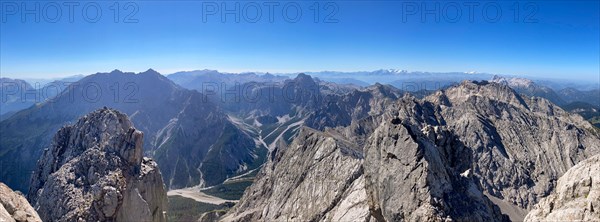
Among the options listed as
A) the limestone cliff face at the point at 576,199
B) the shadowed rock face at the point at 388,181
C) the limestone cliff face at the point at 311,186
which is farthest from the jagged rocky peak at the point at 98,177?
the limestone cliff face at the point at 576,199

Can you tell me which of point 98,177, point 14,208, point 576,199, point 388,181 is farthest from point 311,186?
point 14,208

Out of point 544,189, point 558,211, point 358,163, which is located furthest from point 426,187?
point 544,189

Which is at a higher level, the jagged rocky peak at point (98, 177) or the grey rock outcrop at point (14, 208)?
the grey rock outcrop at point (14, 208)

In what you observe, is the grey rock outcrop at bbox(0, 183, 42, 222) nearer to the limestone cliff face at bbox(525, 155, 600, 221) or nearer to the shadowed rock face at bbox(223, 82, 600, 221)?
the limestone cliff face at bbox(525, 155, 600, 221)

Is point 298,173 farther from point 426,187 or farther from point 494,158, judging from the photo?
point 494,158

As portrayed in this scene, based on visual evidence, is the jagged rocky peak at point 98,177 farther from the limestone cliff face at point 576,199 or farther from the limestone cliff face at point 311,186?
the limestone cliff face at point 576,199

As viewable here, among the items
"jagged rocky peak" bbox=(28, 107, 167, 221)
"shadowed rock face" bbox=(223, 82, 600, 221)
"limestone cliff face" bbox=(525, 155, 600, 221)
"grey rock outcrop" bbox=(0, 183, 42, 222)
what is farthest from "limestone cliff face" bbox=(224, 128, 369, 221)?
"grey rock outcrop" bbox=(0, 183, 42, 222)
